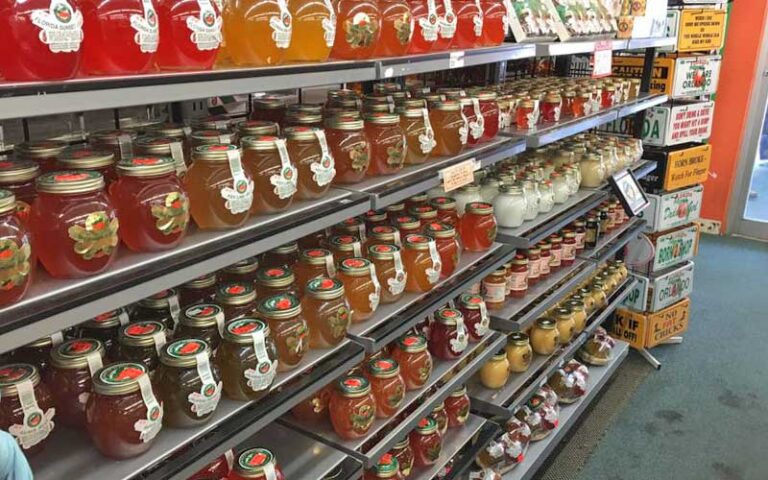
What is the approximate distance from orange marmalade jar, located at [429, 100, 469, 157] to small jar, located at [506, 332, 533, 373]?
118cm

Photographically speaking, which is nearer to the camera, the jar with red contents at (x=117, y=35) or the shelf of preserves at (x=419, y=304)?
the jar with red contents at (x=117, y=35)

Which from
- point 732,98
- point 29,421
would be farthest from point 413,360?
point 732,98

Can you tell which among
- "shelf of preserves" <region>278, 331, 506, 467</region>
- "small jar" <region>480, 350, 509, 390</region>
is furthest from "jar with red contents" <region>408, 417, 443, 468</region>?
"small jar" <region>480, 350, 509, 390</region>

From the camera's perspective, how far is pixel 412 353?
213cm

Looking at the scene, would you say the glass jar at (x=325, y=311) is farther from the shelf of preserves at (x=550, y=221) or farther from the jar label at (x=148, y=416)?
the shelf of preserves at (x=550, y=221)

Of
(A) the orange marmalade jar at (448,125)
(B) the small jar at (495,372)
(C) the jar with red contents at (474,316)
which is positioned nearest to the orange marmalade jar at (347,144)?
(A) the orange marmalade jar at (448,125)

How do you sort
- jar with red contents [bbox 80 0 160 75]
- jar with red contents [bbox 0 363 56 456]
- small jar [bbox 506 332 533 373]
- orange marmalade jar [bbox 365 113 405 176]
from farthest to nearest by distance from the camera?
small jar [bbox 506 332 533 373] → orange marmalade jar [bbox 365 113 405 176] → jar with red contents [bbox 0 363 56 456] → jar with red contents [bbox 80 0 160 75]

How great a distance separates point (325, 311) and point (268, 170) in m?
0.41

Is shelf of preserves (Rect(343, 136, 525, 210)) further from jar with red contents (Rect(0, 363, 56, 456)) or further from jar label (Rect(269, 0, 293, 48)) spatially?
jar with red contents (Rect(0, 363, 56, 456))

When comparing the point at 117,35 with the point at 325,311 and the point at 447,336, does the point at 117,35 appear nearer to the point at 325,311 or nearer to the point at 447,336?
the point at 325,311

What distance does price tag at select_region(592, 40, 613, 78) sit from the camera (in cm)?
271

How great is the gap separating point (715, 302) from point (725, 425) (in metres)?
1.70

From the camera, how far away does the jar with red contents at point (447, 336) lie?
233 centimetres

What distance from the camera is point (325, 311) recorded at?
1664 millimetres
